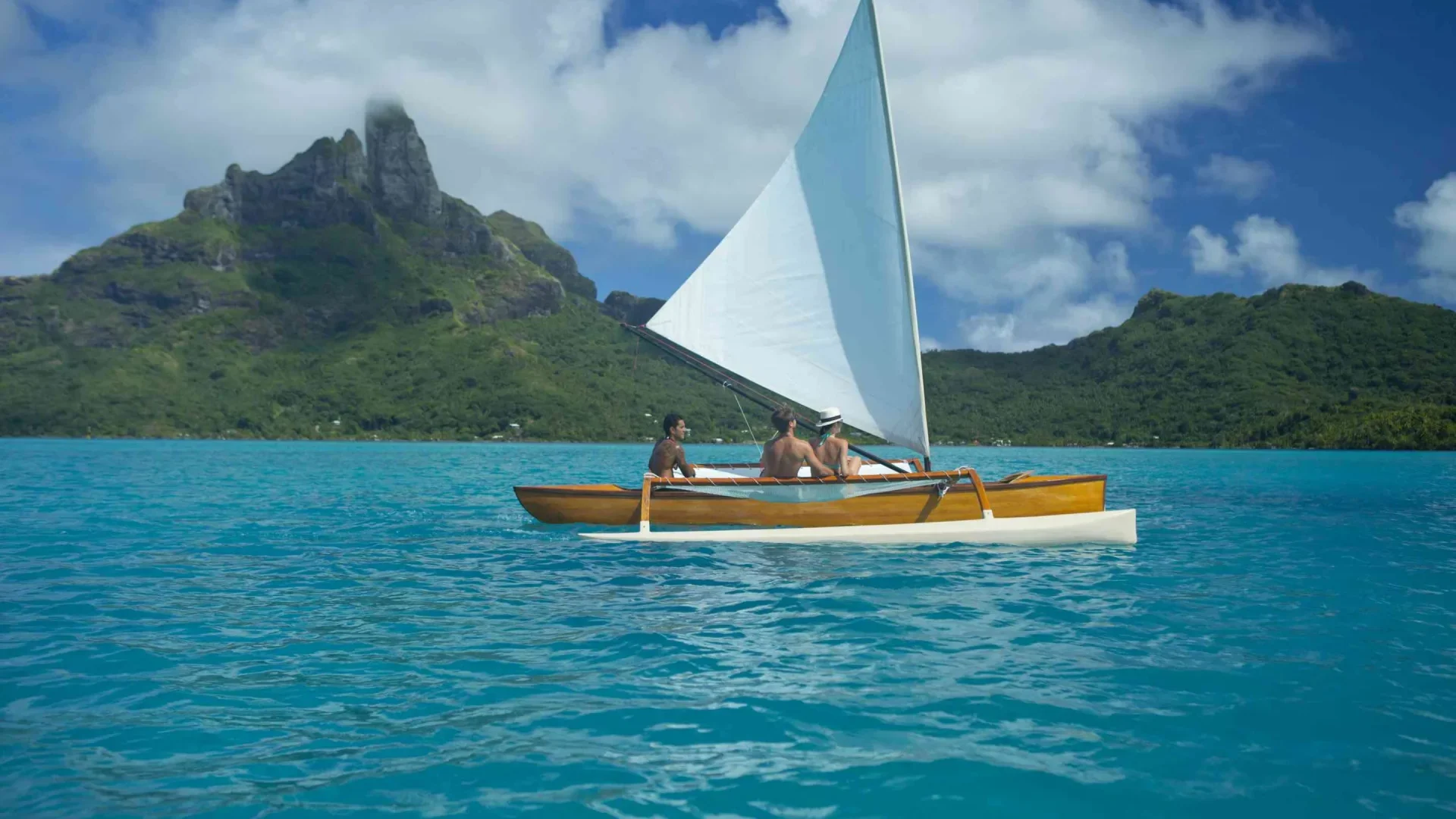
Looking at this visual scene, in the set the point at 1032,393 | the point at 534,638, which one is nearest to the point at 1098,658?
the point at 534,638

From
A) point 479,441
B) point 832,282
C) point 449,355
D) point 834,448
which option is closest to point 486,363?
point 449,355

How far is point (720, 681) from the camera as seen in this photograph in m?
6.66

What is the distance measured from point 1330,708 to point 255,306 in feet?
548

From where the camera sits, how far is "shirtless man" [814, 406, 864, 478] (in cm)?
1464

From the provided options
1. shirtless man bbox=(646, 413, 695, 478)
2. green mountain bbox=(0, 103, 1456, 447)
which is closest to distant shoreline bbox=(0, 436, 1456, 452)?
green mountain bbox=(0, 103, 1456, 447)

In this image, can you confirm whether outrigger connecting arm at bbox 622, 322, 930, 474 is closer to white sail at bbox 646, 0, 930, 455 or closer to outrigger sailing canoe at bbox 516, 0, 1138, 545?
outrigger sailing canoe at bbox 516, 0, 1138, 545

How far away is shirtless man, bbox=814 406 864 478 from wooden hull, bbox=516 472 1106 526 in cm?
75

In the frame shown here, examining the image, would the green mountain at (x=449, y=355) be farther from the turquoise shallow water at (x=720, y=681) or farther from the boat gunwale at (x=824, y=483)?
the turquoise shallow water at (x=720, y=681)

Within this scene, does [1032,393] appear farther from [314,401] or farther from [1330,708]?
[1330,708]

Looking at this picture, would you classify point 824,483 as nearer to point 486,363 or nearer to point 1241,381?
point 1241,381

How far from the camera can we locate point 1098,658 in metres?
7.33

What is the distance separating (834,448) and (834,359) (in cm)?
171

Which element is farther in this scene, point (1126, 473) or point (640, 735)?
point (1126, 473)

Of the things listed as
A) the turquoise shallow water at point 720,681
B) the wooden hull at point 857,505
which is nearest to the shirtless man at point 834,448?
the wooden hull at point 857,505
